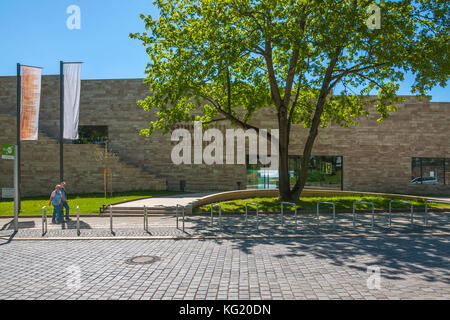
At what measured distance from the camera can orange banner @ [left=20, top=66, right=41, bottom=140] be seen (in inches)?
689

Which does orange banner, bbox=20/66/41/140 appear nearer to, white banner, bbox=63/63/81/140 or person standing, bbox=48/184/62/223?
white banner, bbox=63/63/81/140

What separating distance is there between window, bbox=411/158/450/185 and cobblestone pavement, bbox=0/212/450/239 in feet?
Answer: 51.0

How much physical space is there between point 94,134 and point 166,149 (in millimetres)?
7022

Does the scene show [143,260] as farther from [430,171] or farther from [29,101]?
[430,171]

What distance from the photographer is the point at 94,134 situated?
30344 mm

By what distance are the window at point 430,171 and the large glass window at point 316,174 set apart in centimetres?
650

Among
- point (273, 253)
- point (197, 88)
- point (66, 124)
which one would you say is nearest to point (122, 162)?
point (66, 124)

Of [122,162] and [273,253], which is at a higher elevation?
[122,162]

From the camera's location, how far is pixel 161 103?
1703cm

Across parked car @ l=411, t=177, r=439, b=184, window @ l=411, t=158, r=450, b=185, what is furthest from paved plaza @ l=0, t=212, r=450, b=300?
window @ l=411, t=158, r=450, b=185

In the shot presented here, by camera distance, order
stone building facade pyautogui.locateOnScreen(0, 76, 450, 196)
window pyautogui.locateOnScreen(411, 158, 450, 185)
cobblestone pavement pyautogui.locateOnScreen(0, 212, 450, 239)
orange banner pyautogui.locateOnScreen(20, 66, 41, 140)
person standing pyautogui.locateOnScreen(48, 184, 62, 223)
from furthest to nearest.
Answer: window pyautogui.locateOnScreen(411, 158, 450, 185) → stone building facade pyautogui.locateOnScreen(0, 76, 450, 196) → orange banner pyautogui.locateOnScreen(20, 66, 41, 140) → person standing pyautogui.locateOnScreen(48, 184, 62, 223) → cobblestone pavement pyautogui.locateOnScreen(0, 212, 450, 239)
